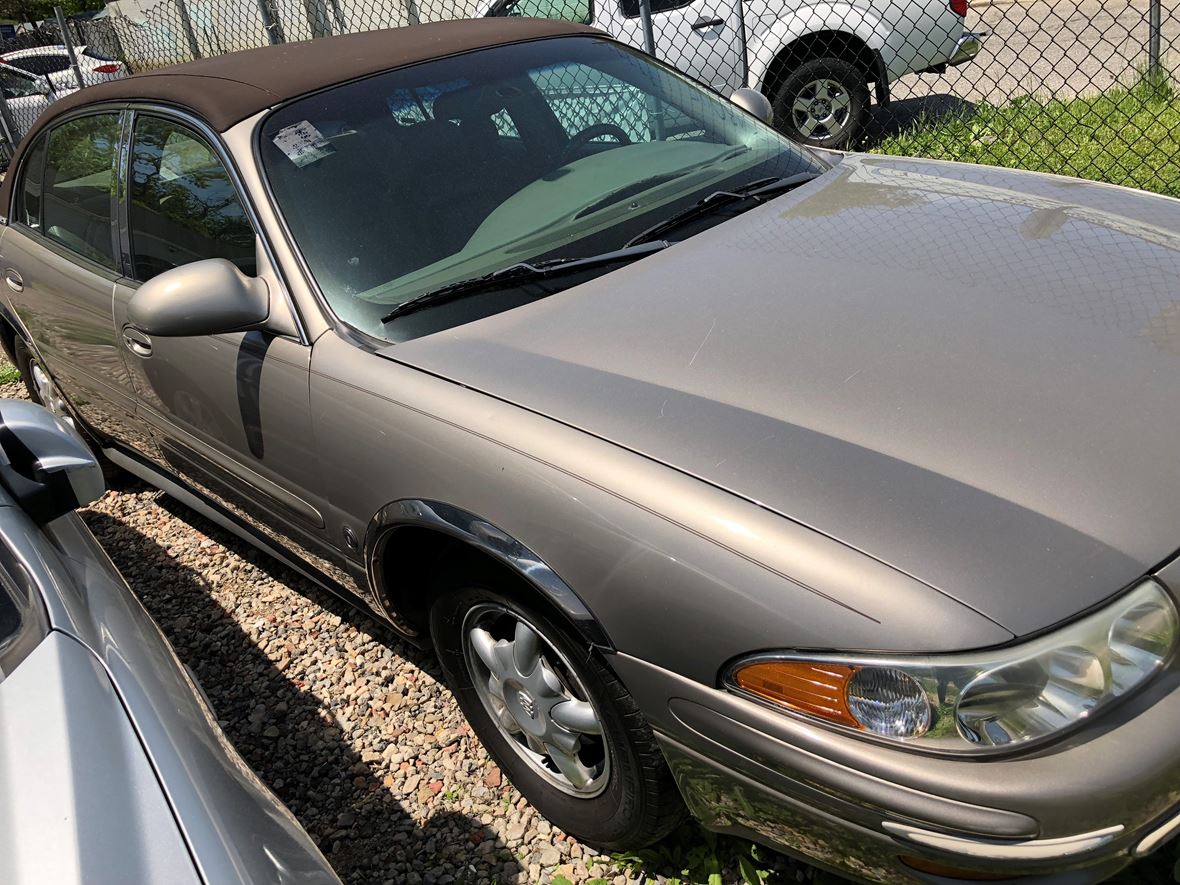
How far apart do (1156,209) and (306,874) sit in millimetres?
2420

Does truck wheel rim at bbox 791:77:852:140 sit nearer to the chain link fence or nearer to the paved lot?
the chain link fence

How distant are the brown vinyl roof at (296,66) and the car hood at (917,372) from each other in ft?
3.28

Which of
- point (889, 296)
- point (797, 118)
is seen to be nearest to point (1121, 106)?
point (797, 118)

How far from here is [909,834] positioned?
1.41 meters

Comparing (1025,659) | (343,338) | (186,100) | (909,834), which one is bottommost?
(909,834)

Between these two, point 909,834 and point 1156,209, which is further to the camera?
point 1156,209

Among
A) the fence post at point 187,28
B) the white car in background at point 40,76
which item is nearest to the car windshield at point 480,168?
the fence post at point 187,28

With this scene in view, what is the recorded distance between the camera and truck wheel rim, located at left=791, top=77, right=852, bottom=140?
6793mm

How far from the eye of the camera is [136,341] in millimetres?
2998

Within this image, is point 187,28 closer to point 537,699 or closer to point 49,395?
point 49,395

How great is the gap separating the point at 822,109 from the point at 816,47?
436 millimetres

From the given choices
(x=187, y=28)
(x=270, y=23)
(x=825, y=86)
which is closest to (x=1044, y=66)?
(x=825, y=86)


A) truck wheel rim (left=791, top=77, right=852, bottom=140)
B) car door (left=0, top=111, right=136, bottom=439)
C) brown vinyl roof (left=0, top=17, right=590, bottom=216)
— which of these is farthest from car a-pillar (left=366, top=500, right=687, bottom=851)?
truck wheel rim (left=791, top=77, right=852, bottom=140)

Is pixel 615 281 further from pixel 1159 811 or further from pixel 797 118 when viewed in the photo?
pixel 797 118
